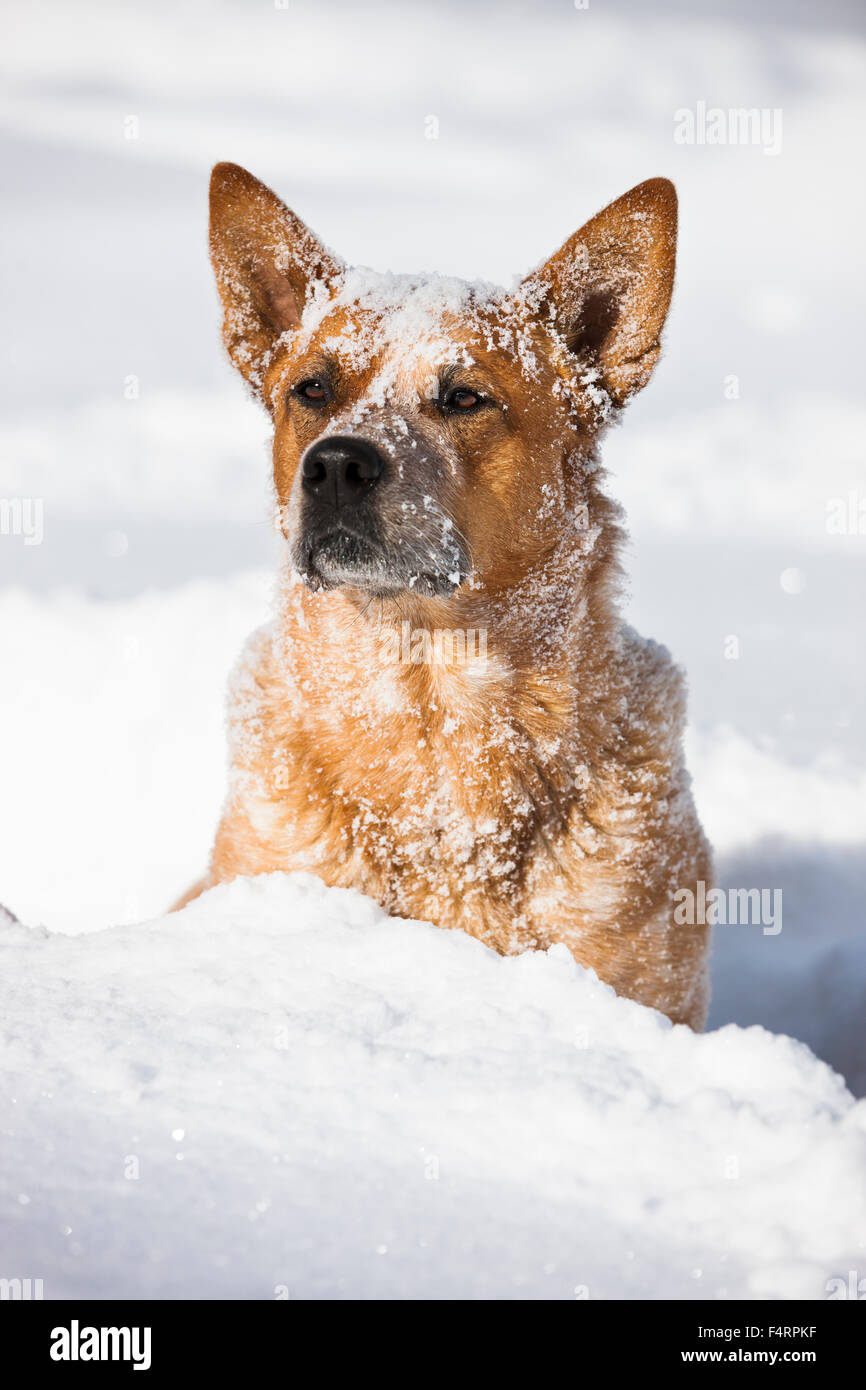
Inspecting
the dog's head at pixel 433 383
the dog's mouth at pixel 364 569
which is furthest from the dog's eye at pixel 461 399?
the dog's mouth at pixel 364 569

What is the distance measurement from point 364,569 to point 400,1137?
162cm

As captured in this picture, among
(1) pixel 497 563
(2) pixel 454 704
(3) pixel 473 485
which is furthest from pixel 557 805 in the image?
(3) pixel 473 485

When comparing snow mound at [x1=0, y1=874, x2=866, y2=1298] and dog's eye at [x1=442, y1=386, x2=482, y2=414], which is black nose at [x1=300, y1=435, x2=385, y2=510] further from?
snow mound at [x1=0, y1=874, x2=866, y2=1298]

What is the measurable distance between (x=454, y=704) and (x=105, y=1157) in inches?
73.5

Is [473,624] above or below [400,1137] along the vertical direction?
above

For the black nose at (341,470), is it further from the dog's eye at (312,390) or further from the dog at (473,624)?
the dog's eye at (312,390)

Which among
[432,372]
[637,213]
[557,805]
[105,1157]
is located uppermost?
[637,213]

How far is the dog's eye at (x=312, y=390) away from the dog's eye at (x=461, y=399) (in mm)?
390

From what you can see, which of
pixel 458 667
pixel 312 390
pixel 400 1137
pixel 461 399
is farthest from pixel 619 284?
pixel 400 1137

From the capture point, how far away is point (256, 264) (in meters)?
3.84

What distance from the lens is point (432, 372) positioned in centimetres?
344

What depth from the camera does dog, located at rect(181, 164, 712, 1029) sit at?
344cm

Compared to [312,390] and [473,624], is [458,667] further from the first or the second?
[312,390]
